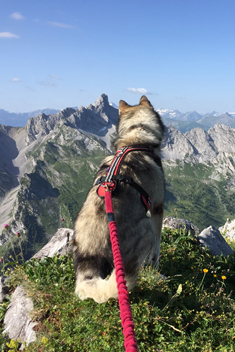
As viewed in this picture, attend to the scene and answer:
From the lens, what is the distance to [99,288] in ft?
14.4

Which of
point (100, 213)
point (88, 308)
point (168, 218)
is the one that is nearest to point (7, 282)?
point (88, 308)

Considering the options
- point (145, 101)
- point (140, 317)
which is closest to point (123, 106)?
point (145, 101)

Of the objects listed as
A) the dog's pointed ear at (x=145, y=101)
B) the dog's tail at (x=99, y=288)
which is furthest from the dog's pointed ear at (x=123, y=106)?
the dog's tail at (x=99, y=288)

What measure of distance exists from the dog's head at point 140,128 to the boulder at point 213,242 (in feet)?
17.8

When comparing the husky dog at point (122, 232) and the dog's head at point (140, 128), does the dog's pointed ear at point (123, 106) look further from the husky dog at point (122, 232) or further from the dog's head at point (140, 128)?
the husky dog at point (122, 232)

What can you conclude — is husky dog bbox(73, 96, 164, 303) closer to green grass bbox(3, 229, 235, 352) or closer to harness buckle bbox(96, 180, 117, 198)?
harness buckle bbox(96, 180, 117, 198)

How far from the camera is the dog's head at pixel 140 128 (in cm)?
793

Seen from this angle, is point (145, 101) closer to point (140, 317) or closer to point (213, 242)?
point (213, 242)

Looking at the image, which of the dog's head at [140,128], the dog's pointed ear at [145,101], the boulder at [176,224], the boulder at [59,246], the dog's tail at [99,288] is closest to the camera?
the dog's tail at [99,288]

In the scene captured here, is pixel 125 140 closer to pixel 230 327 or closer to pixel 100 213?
pixel 100 213

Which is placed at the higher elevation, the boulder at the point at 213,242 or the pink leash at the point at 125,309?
the pink leash at the point at 125,309

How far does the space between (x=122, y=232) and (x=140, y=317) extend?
1.73m

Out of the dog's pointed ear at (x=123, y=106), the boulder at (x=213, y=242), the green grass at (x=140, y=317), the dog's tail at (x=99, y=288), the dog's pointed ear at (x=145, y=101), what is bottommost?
the boulder at (x=213, y=242)

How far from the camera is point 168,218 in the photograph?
1342 cm
